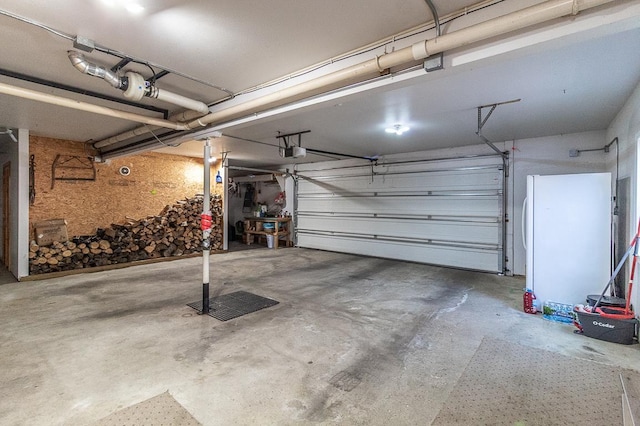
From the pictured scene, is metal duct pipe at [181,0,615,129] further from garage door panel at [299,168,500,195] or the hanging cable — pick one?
garage door panel at [299,168,500,195]

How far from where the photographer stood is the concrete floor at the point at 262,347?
203cm

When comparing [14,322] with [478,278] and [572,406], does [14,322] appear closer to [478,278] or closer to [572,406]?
[572,406]

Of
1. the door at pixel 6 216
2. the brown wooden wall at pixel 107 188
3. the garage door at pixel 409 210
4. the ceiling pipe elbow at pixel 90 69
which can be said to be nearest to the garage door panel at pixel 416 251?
the garage door at pixel 409 210

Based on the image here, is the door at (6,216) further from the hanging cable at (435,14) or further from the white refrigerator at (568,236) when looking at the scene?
the white refrigerator at (568,236)

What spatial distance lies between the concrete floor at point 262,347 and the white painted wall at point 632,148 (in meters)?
1.27

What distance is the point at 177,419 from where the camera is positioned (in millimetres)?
1867

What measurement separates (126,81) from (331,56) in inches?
72.8

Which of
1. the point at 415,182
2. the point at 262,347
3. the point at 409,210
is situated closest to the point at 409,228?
the point at 409,210

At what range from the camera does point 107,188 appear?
22.5 feet

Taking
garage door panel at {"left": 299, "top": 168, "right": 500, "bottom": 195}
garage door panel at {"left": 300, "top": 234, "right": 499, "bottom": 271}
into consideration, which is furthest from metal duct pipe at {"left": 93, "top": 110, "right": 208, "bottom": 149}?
garage door panel at {"left": 300, "top": 234, "right": 499, "bottom": 271}

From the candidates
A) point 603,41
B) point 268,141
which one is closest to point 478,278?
point 603,41

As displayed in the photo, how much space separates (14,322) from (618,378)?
5.75m

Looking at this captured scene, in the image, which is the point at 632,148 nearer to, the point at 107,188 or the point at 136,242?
the point at 136,242

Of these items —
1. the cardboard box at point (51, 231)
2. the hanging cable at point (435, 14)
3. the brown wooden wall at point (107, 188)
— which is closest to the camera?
the hanging cable at point (435, 14)
